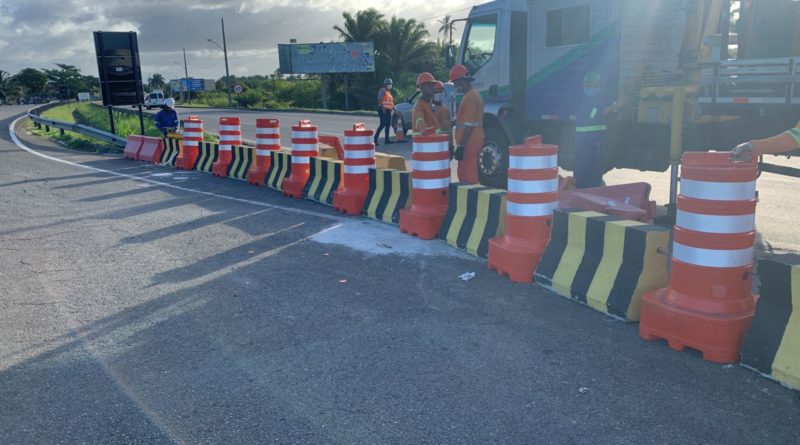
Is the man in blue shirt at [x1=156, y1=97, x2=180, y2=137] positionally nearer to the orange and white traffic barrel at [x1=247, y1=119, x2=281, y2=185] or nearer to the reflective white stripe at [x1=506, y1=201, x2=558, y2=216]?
the orange and white traffic barrel at [x1=247, y1=119, x2=281, y2=185]

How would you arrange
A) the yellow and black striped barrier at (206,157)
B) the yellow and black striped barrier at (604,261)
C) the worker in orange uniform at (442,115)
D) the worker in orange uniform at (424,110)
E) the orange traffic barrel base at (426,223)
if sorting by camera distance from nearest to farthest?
the yellow and black striped barrier at (604,261)
the orange traffic barrel base at (426,223)
the worker in orange uniform at (424,110)
the worker in orange uniform at (442,115)
the yellow and black striped barrier at (206,157)

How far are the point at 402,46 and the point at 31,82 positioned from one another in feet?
334

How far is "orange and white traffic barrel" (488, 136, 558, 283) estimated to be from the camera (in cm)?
619

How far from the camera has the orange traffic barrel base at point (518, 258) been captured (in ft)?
20.0

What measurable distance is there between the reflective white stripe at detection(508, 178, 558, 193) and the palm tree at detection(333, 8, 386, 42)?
2238 inches

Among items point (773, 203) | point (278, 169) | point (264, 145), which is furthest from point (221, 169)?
point (773, 203)

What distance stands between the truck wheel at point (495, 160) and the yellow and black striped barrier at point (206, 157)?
19.7 ft

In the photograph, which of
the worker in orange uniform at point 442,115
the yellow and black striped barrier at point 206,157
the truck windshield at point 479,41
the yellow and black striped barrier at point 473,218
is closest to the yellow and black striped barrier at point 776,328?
the yellow and black striped barrier at point 473,218

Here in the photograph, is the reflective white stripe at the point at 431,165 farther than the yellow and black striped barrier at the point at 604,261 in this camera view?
Yes

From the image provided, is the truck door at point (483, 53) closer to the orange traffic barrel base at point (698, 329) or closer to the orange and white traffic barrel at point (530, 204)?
the orange and white traffic barrel at point (530, 204)

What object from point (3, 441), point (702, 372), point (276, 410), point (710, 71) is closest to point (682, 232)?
point (702, 372)

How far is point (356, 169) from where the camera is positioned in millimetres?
9594

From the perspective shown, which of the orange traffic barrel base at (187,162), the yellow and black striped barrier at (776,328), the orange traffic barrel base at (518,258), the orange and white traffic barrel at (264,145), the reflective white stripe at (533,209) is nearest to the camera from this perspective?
the yellow and black striped barrier at (776,328)

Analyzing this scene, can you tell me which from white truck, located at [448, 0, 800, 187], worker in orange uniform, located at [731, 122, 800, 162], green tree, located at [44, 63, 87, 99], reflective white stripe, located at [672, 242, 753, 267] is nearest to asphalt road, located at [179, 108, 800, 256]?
white truck, located at [448, 0, 800, 187]
